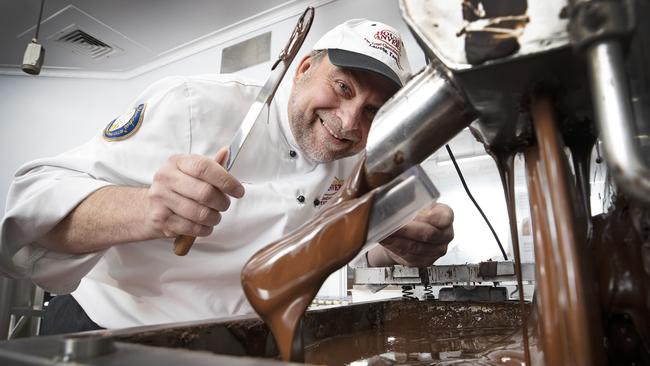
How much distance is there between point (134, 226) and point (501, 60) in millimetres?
849

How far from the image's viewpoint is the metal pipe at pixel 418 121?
21.0 inches

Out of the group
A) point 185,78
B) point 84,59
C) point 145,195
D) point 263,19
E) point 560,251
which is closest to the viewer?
point 560,251

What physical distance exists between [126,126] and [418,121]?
3.34ft

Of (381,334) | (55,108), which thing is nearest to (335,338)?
(381,334)

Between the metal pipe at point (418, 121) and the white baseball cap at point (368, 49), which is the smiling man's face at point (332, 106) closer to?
the white baseball cap at point (368, 49)

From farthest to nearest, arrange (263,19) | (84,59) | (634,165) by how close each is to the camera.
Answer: (84,59) → (263,19) → (634,165)

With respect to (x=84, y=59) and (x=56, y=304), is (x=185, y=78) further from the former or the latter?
(x=84, y=59)

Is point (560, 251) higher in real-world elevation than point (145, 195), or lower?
lower

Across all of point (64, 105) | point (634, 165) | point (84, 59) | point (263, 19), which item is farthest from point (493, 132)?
point (64, 105)

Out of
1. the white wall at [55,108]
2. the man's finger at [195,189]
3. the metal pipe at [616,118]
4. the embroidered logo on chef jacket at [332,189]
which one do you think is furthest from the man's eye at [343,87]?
the white wall at [55,108]

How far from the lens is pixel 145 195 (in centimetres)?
96

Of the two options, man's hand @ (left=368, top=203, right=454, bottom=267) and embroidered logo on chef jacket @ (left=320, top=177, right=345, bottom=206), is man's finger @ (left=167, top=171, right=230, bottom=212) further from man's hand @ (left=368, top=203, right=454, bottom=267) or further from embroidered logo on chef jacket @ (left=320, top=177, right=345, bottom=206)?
embroidered logo on chef jacket @ (left=320, top=177, right=345, bottom=206)

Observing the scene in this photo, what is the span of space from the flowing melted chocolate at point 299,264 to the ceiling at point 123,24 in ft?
10.2

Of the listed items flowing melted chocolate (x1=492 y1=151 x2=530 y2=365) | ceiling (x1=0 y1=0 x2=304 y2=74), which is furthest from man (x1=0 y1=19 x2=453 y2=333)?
ceiling (x1=0 y1=0 x2=304 y2=74)
